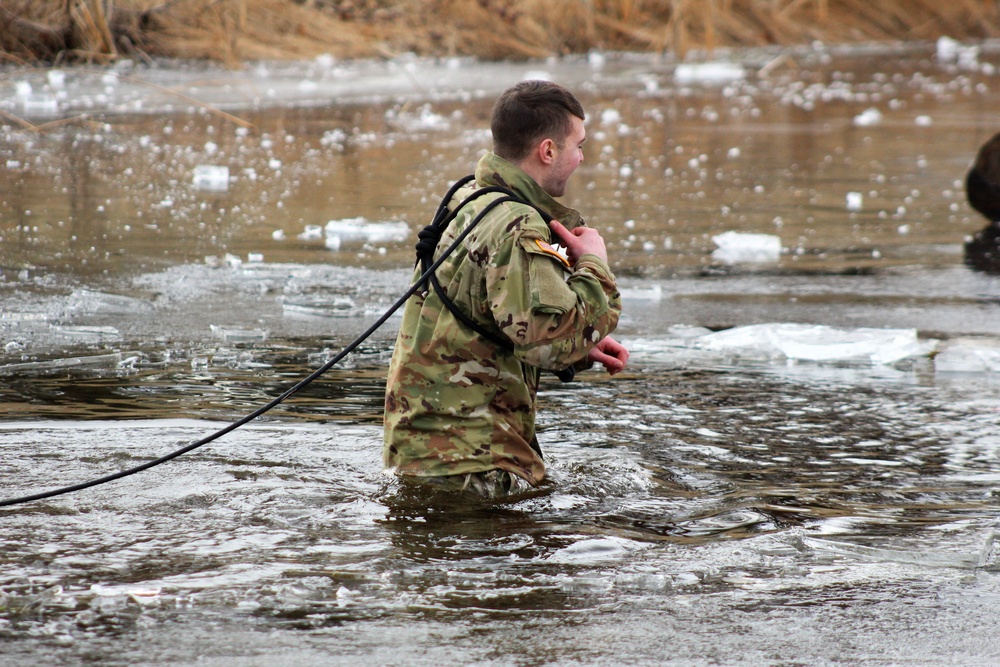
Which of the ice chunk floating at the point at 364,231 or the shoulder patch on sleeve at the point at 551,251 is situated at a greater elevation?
the ice chunk floating at the point at 364,231

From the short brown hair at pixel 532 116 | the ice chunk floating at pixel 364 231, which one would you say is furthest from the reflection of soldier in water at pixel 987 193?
the short brown hair at pixel 532 116

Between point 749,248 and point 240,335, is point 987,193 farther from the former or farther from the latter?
point 240,335

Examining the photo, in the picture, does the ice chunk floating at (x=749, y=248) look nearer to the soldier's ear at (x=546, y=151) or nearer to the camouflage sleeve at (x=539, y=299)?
the soldier's ear at (x=546, y=151)

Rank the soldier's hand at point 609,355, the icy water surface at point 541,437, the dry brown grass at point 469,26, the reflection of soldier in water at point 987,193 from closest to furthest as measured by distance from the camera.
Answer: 1. the icy water surface at point 541,437
2. the soldier's hand at point 609,355
3. the reflection of soldier in water at point 987,193
4. the dry brown grass at point 469,26

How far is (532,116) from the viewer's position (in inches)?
158

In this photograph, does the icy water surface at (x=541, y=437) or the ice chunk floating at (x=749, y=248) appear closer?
the icy water surface at (x=541, y=437)

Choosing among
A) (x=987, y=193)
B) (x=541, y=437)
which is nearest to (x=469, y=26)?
(x=987, y=193)

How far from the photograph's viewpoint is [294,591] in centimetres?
354

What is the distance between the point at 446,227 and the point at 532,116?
46 cm

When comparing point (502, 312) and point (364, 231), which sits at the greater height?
point (364, 231)

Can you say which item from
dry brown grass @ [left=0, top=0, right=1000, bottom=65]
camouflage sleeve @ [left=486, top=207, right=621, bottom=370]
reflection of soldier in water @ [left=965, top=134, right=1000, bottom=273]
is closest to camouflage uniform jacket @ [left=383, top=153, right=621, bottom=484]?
camouflage sleeve @ [left=486, top=207, right=621, bottom=370]

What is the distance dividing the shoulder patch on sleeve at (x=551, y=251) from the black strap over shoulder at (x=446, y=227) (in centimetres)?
16

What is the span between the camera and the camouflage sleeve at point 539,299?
12.7 ft

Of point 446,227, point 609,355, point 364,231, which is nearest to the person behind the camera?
point 446,227
